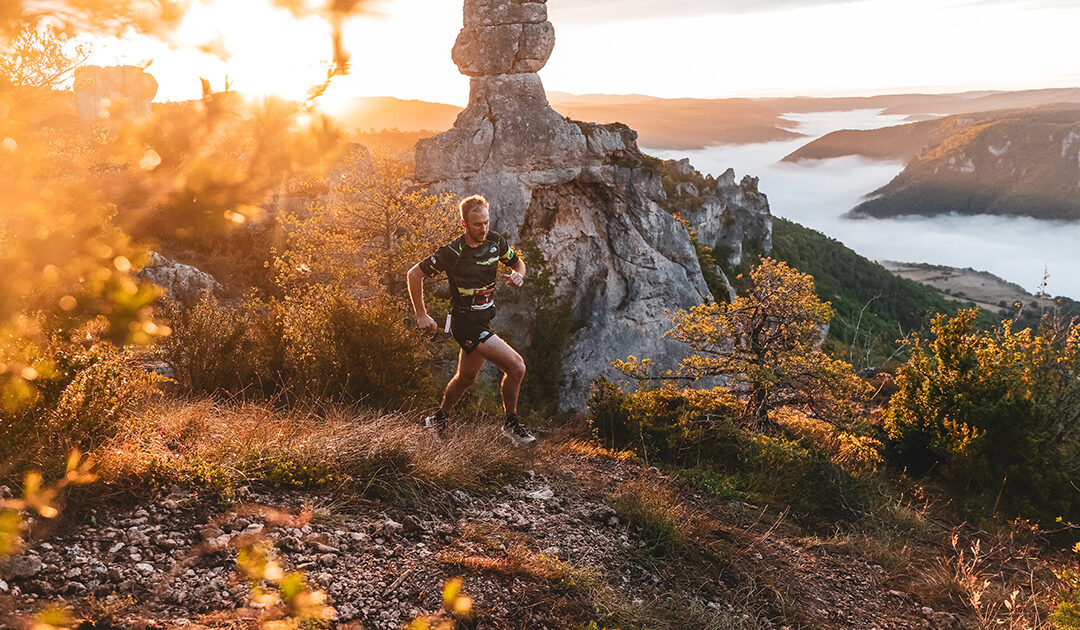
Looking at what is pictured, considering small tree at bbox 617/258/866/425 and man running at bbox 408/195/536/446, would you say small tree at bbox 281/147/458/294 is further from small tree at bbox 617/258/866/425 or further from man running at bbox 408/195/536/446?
man running at bbox 408/195/536/446

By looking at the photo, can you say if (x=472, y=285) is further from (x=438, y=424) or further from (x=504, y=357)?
(x=438, y=424)

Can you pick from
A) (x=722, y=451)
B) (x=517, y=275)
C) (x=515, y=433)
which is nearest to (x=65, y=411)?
(x=517, y=275)

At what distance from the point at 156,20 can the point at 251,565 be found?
7.97 feet

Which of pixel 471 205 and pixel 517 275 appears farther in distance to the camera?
pixel 517 275

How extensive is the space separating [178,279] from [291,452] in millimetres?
11499

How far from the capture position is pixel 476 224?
16.3ft

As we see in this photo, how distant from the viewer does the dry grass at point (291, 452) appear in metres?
3.51

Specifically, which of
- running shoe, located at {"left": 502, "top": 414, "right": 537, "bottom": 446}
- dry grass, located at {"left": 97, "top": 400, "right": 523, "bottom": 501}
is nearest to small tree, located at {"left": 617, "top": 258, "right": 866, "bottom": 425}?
running shoe, located at {"left": 502, "top": 414, "right": 537, "bottom": 446}

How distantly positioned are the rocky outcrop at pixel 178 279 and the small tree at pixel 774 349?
984 cm

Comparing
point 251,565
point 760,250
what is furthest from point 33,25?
point 760,250

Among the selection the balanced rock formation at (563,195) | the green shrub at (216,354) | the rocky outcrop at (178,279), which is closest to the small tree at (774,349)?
the green shrub at (216,354)

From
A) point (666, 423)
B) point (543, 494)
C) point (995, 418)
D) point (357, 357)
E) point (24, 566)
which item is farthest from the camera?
point (995, 418)

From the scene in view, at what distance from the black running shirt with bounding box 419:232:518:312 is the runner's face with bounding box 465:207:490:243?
0.11 metres

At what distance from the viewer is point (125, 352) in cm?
380
